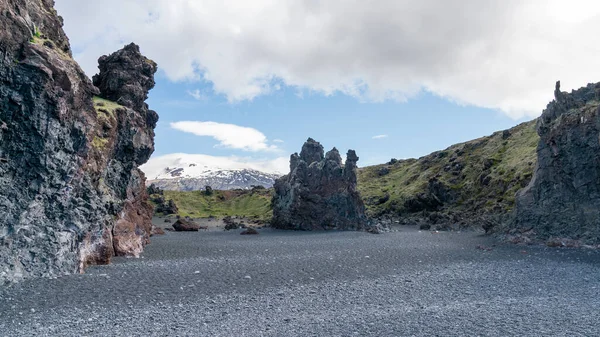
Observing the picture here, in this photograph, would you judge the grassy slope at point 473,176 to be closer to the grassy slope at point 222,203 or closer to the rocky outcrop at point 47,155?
the grassy slope at point 222,203

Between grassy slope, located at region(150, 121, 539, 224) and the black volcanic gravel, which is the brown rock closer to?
grassy slope, located at region(150, 121, 539, 224)

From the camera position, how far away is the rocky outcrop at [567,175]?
115ft

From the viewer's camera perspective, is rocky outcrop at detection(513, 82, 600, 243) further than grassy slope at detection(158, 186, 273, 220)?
No

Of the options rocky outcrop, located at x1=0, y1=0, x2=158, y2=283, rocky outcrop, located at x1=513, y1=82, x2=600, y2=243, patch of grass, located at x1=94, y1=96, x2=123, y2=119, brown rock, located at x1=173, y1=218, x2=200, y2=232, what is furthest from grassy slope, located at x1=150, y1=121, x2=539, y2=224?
rocky outcrop, located at x1=0, y1=0, x2=158, y2=283

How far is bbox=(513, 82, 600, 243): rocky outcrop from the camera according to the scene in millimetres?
34938

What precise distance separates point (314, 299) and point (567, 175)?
Answer: 33273mm

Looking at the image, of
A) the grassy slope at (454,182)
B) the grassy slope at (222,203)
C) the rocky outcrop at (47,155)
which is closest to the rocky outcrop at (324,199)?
the grassy slope at (454,182)

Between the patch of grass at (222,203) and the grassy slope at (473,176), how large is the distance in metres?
33.9

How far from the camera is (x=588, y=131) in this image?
36.1 metres

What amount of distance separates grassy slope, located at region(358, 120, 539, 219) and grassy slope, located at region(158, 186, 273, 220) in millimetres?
33958

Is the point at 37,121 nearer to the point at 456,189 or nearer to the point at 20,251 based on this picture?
the point at 20,251

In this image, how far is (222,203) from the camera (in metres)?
132

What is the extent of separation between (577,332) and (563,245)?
1053 inches

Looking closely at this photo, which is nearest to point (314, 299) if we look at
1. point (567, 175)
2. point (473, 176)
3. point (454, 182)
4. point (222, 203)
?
point (567, 175)
